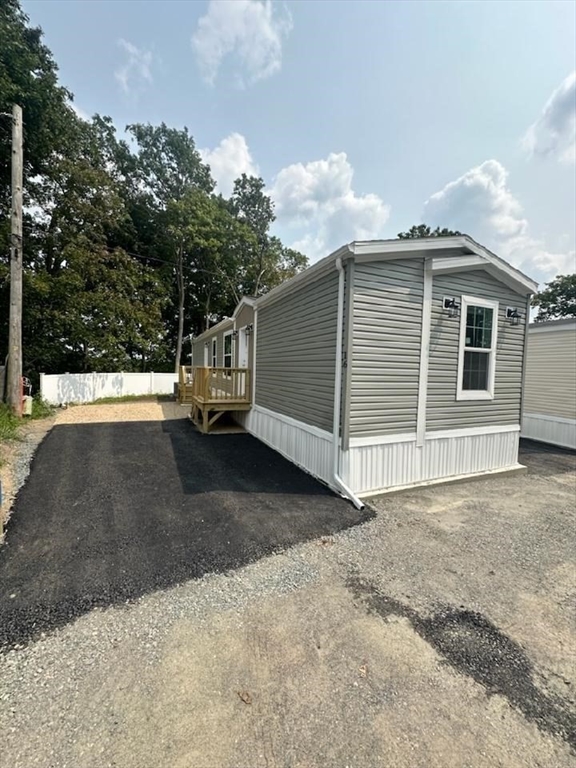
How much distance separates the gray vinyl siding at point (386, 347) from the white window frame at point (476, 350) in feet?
2.93

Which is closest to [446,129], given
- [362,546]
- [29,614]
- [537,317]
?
[362,546]

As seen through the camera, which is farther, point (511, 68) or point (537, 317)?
point (537, 317)

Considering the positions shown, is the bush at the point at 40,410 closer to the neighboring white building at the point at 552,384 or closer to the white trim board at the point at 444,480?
the white trim board at the point at 444,480

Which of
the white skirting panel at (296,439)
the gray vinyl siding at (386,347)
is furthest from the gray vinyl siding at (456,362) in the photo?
the white skirting panel at (296,439)

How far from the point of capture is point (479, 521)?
428cm

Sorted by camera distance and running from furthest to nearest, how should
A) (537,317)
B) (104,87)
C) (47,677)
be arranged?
1. (537,317)
2. (104,87)
3. (47,677)

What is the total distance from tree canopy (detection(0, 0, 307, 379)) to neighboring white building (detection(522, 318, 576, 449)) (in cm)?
1537

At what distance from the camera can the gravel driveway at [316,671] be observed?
5.25ft

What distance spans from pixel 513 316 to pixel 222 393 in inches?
278

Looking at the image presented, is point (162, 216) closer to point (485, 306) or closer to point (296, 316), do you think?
point (296, 316)

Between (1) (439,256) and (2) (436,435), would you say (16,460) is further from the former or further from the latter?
(1) (439,256)

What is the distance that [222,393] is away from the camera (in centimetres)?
979

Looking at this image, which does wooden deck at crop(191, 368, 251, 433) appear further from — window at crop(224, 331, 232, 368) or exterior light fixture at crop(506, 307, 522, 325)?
exterior light fixture at crop(506, 307, 522, 325)

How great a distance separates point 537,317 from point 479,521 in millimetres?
32442
